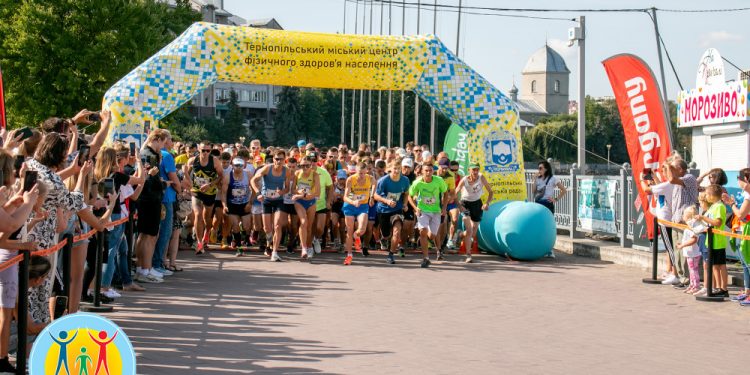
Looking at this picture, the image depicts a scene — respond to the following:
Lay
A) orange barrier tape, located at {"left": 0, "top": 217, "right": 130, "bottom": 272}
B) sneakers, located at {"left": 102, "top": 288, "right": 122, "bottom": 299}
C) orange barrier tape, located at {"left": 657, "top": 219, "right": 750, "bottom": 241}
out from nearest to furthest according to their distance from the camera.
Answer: orange barrier tape, located at {"left": 0, "top": 217, "right": 130, "bottom": 272}
sneakers, located at {"left": 102, "top": 288, "right": 122, "bottom": 299}
orange barrier tape, located at {"left": 657, "top": 219, "right": 750, "bottom": 241}

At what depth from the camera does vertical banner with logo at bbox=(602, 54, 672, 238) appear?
15250 mm

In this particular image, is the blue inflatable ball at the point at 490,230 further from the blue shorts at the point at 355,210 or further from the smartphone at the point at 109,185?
the smartphone at the point at 109,185

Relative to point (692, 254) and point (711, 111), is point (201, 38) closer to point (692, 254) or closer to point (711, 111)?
point (692, 254)

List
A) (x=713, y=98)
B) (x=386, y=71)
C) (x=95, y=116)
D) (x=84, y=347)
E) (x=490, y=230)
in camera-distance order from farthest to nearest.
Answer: (x=713, y=98)
(x=386, y=71)
(x=490, y=230)
(x=95, y=116)
(x=84, y=347)

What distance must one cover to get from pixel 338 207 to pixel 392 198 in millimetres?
2115

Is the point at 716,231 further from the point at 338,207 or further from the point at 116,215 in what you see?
the point at 338,207

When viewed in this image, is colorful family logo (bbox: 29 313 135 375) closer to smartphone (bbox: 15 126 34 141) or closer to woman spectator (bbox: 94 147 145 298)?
smartphone (bbox: 15 126 34 141)

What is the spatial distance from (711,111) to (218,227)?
22388 mm

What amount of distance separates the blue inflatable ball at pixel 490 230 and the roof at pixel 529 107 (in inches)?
6362

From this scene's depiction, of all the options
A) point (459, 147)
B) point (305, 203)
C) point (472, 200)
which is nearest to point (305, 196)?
point (305, 203)

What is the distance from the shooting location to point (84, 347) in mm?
5344

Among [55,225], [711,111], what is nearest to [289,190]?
[55,225]

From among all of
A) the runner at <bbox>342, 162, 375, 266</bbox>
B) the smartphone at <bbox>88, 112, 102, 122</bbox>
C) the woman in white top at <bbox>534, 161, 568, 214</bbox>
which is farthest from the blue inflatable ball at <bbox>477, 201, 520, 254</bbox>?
the smartphone at <bbox>88, 112, 102, 122</bbox>

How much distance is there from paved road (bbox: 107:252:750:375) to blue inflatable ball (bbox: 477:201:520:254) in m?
2.37
